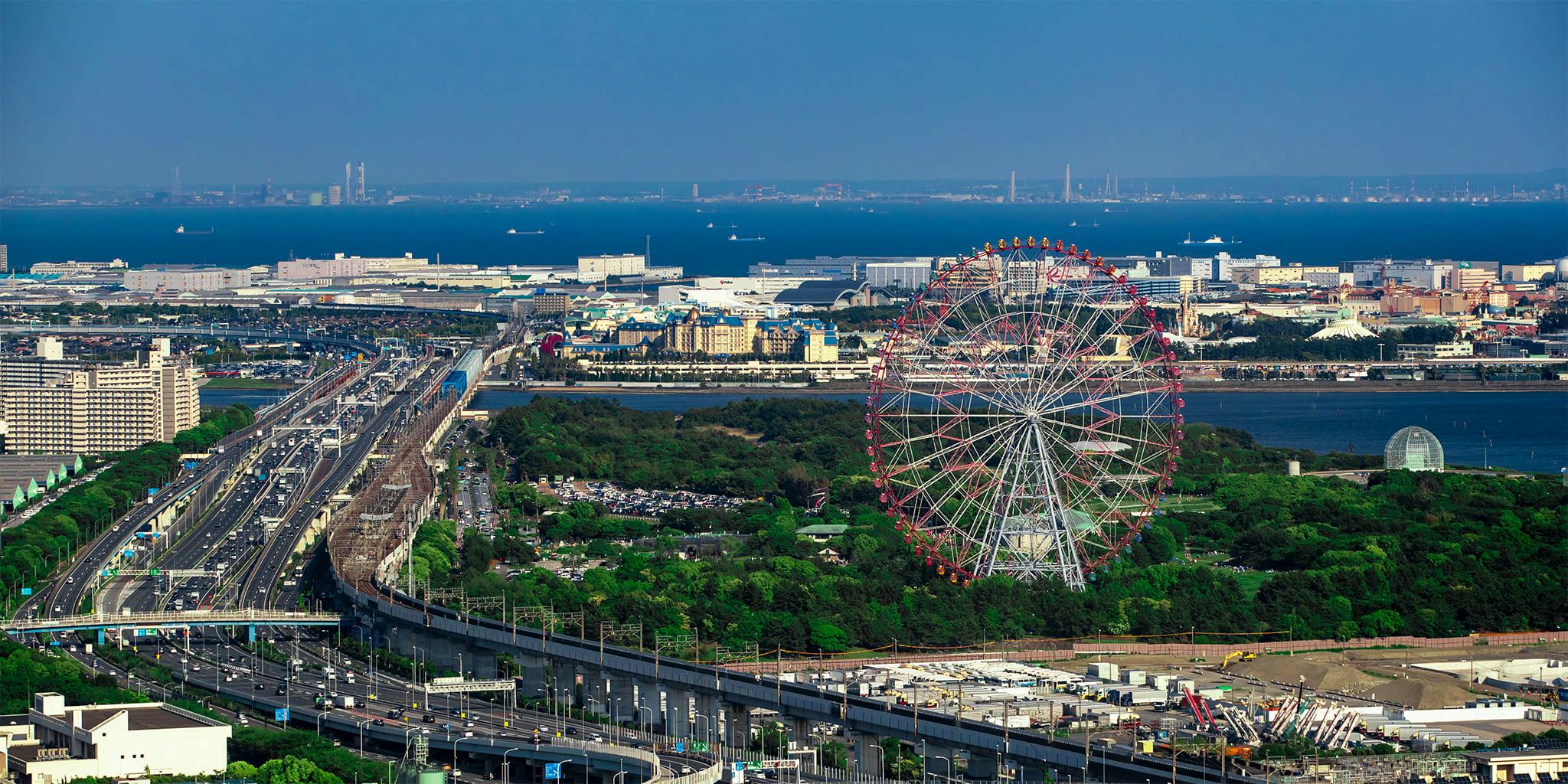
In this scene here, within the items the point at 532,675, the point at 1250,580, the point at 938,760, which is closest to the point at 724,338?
the point at 1250,580

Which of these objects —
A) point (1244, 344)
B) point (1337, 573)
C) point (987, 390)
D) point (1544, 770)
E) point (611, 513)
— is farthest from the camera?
point (1244, 344)

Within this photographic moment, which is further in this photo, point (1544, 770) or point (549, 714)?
point (549, 714)

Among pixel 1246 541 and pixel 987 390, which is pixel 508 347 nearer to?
pixel 987 390

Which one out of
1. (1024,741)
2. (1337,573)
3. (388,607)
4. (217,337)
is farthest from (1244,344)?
(1024,741)

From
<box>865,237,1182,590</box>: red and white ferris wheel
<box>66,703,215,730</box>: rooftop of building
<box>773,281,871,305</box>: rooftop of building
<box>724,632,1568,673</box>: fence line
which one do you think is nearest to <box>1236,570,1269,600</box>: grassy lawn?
<box>865,237,1182,590</box>: red and white ferris wheel

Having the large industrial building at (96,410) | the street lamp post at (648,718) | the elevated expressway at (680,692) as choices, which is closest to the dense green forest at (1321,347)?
the large industrial building at (96,410)

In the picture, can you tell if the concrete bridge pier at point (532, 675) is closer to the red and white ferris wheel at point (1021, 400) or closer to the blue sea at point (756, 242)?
the red and white ferris wheel at point (1021, 400)
